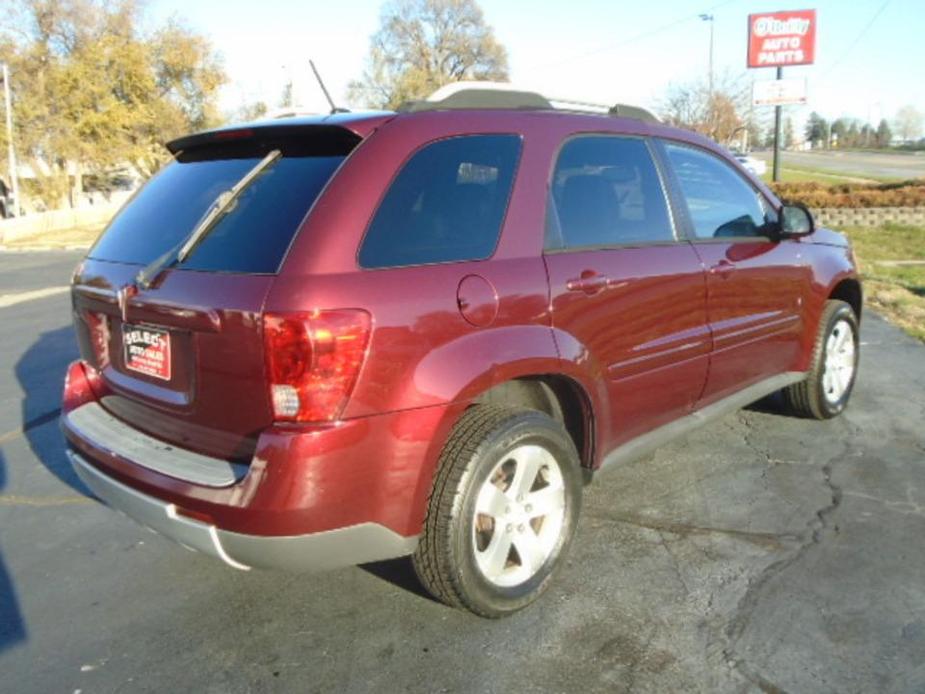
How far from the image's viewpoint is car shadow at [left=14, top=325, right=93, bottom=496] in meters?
4.62

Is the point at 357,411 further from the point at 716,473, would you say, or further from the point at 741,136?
the point at 741,136

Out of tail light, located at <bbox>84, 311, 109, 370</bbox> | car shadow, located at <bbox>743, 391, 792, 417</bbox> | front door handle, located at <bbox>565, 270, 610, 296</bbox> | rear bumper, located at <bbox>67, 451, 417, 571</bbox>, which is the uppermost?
front door handle, located at <bbox>565, 270, 610, 296</bbox>

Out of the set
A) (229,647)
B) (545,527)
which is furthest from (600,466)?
(229,647)

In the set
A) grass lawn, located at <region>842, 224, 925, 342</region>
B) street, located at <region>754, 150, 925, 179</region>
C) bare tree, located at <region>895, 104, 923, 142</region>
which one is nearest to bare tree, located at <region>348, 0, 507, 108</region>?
street, located at <region>754, 150, 925, 179</region>

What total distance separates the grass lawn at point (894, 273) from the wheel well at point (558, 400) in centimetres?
549

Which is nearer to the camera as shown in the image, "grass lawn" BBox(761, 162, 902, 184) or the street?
"grass lawn" BBox(761, 162, 902, 184)

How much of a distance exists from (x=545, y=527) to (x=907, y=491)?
210cm

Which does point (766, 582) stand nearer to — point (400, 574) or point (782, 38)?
point (400, 574)

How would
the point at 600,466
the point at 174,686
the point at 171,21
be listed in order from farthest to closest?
the point at 171,21, the point at 600,466, the point at 174,686

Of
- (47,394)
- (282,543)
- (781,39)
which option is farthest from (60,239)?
(282,543)

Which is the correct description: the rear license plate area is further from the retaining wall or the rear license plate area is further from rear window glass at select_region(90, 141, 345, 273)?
the retaining wall

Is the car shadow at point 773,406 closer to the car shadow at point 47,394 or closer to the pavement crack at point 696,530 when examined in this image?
the pavement crack at point 696,530

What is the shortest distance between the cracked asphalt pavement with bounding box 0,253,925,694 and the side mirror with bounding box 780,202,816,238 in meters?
1.27

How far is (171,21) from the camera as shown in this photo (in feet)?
144
